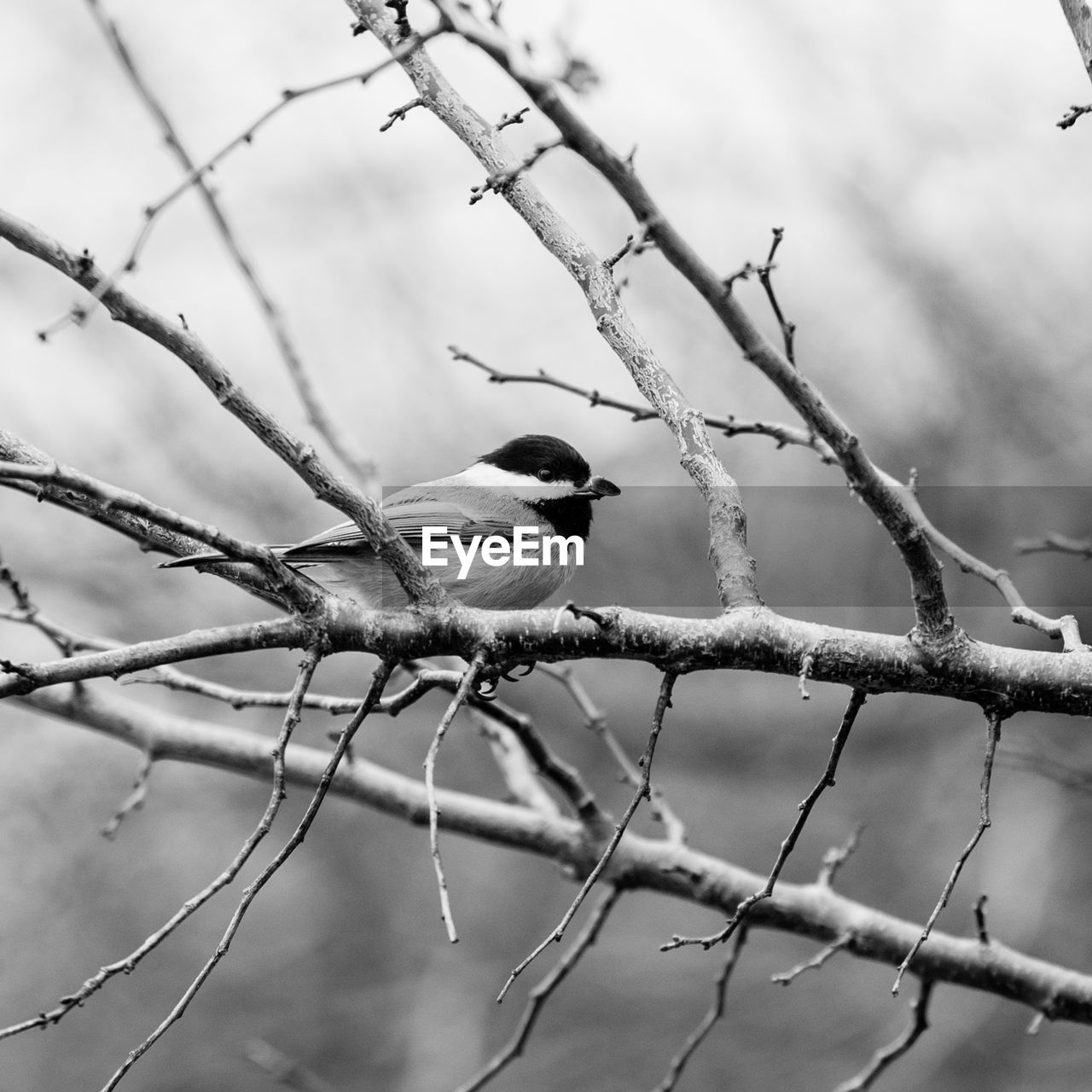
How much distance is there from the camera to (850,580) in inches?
280

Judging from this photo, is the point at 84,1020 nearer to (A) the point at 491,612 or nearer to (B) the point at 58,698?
(B) the point at 58,698

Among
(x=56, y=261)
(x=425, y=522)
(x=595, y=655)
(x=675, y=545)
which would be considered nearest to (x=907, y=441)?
(x=675, y=545)

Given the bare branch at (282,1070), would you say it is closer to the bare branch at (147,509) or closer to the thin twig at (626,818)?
the thin twig at (626,818)

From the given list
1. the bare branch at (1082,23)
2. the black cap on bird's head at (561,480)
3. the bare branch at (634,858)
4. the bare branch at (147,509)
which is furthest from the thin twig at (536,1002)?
the bare branch at (1082,23)

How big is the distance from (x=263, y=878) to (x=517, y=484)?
2520mm

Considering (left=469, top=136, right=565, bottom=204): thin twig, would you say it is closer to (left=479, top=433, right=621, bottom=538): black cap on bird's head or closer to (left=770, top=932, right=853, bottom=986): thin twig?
(left=770, top=932, right=853, bottom=986): thin twig

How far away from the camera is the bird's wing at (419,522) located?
3.43 m

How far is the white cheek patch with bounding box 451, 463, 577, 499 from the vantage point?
4.11 m

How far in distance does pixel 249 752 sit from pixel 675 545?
3.93m

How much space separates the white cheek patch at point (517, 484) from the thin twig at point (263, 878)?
213 centimetres

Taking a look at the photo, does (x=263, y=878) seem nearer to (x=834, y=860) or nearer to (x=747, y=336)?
(x=747, y=336)

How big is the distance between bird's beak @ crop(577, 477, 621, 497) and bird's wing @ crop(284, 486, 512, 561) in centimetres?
31

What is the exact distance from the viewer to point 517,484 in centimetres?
417

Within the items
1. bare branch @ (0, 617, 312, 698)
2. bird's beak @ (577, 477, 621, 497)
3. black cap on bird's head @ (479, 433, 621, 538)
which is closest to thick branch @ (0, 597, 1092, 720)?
bare branch @ (0, 617, 312, 698)
